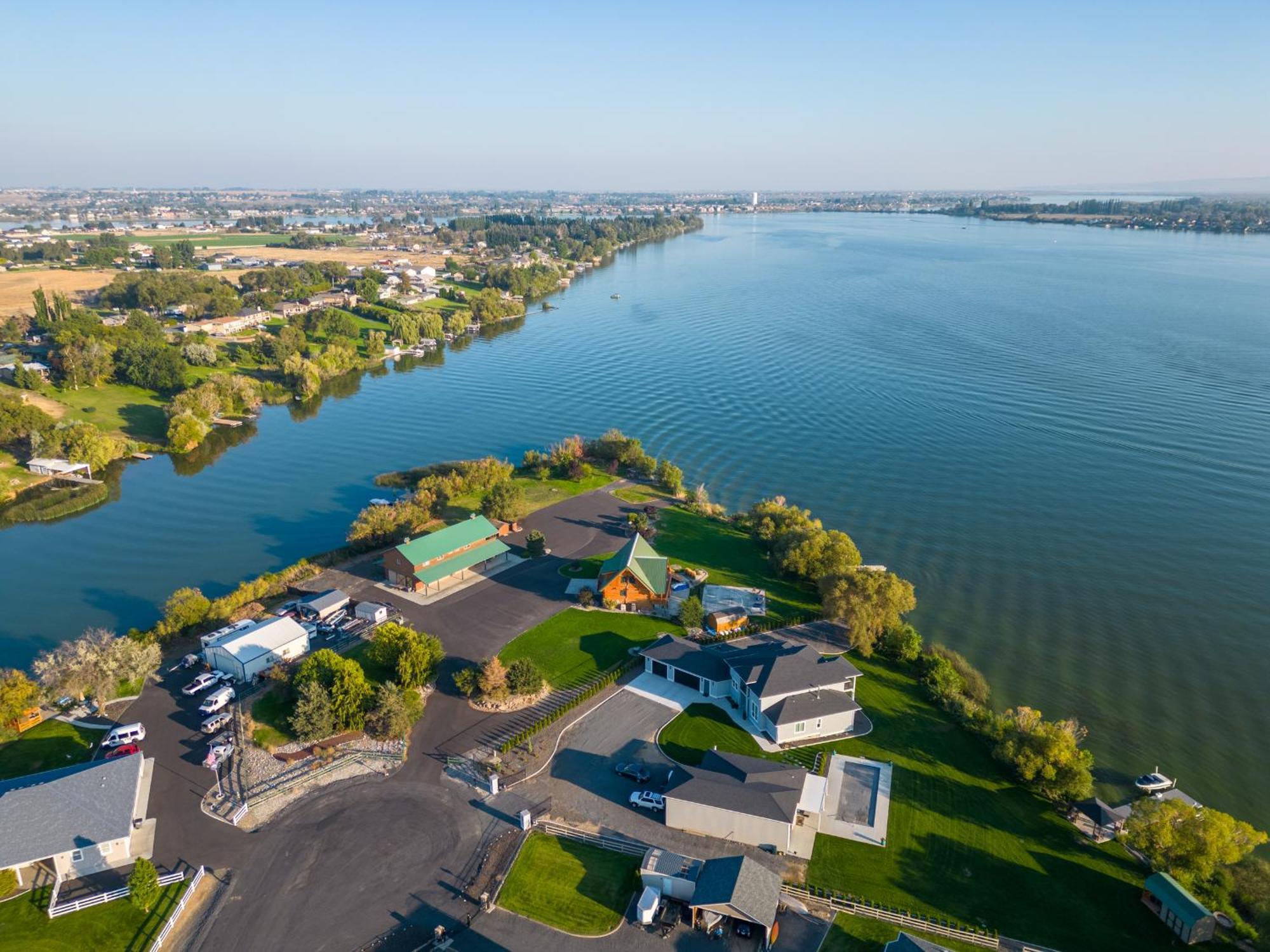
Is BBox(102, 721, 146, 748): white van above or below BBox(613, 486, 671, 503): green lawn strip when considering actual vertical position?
below

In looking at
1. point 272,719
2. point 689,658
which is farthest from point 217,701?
point 689,658

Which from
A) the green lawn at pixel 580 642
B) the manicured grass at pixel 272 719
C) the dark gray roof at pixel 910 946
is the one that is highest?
the dark gray roof at pixel 910 946

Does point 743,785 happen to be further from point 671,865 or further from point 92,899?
point 92,899

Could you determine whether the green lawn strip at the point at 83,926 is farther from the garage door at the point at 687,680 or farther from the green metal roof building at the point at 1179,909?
the green metal roof building at the point at 1179,909

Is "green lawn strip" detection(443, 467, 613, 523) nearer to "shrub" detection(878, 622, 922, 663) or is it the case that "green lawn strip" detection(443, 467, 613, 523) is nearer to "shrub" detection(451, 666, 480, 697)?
"shrub" detection(451, 666, 480, 697)

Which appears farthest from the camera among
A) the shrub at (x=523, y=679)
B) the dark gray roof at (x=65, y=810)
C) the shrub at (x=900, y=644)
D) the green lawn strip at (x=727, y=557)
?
the green lawn strip at (x=727, y=557)

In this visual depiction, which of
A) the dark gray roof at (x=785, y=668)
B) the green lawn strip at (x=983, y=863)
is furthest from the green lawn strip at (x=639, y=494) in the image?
the green lawn strip at (x=983, y=863)

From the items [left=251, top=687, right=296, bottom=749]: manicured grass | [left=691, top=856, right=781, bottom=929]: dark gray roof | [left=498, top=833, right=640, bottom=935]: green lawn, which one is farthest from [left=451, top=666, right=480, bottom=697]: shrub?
[left=691, top=856, right=781, bottom=929]: dark gray roof
